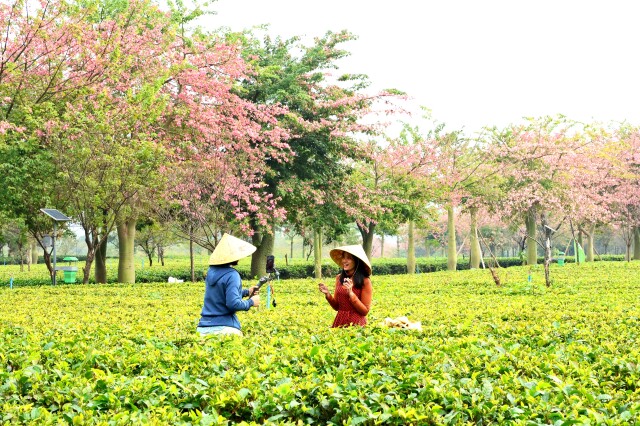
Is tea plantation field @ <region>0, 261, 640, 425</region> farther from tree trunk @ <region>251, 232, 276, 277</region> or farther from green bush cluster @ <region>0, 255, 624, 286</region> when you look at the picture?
green bush cluster @ <region>0, 255, 624, 286</region>

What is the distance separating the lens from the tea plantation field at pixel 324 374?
3.68 metres

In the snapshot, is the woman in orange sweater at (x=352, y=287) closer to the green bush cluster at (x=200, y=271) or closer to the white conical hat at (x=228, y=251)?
the white conical hat at (x=228, y=251)

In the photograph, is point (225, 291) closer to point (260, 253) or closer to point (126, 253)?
point (126, 253)

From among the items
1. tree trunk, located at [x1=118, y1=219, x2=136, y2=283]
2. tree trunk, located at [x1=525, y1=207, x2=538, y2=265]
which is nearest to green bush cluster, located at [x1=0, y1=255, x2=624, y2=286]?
tree trunk, located at [x1=118, y1=219, x2=136, y2=283]

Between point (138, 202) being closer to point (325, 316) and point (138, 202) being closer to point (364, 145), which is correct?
point (364, 145)

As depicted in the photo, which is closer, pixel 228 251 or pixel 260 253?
pixel 228 251

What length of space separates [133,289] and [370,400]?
1169cm

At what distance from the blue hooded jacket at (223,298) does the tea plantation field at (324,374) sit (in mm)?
298

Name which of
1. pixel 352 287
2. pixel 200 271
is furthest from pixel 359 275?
pixel 200 271

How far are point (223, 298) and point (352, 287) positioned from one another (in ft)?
4.13

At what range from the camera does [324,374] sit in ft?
14.8

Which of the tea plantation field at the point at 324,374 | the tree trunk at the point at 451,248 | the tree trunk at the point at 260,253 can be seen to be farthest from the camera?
the tree trunk at the point at 451,248

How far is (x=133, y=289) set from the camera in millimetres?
14664

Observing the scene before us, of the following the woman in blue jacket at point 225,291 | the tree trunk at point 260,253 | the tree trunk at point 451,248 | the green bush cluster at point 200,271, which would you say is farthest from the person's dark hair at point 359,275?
the tree trunk at point 451,248
